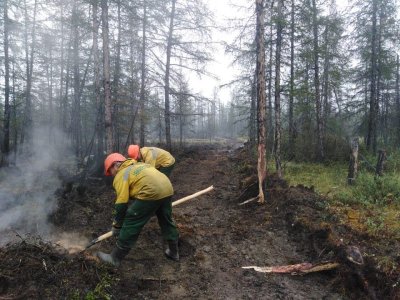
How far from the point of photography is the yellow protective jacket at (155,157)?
271 inches

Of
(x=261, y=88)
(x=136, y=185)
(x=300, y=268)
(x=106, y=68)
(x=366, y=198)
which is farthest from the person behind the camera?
(x=106, y=68)

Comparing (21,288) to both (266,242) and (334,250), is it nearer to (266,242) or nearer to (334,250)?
(266,242)

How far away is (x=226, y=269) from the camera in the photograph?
5.06m

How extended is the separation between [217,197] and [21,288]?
6.03 m

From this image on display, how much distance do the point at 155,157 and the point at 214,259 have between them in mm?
2613

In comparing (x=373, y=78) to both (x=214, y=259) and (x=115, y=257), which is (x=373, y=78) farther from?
(x=115, y=257)

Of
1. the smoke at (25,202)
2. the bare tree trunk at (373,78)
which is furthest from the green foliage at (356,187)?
the smoke at (25,202)

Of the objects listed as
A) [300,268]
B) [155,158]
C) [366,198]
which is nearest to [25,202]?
[155,158]

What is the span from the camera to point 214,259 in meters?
5.40

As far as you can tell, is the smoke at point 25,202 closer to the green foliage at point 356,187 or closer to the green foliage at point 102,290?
the green foliage at point 102,290

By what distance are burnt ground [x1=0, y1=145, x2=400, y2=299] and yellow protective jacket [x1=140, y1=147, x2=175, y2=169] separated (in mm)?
1215

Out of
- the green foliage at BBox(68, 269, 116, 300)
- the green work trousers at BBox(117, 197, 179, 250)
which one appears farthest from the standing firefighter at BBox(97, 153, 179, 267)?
the green foliage at BBox(68, 269, 116, 300)

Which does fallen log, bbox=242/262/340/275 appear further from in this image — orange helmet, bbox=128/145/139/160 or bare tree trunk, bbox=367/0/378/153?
bare tree trunk, bbox=367/0/378/153

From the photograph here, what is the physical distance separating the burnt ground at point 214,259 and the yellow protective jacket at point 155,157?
121cm
